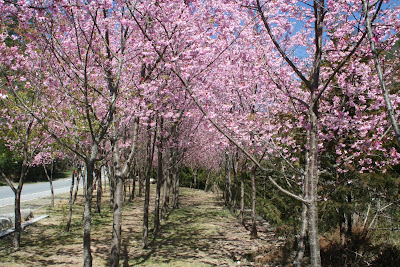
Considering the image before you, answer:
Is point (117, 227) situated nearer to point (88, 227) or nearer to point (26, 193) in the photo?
point (88, 227)

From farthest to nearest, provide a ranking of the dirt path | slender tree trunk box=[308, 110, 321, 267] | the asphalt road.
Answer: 1. the asphalt road
2. the dirt path
3. slender tree trunk box=[308, 110, 321, 267]

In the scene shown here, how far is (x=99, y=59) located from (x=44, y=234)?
7.24 meters

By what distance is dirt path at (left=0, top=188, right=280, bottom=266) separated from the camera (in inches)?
316

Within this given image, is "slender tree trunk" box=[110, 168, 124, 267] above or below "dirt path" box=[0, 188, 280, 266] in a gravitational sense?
above

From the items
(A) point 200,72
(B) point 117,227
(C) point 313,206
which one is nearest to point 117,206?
(B) point 117,227

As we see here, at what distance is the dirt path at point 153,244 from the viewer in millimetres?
8039

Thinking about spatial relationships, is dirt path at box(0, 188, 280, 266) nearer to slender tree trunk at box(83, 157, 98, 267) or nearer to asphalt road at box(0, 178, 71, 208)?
slender tree trunk at box(83, 157, 98, 267)

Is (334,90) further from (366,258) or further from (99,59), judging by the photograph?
(99,59)

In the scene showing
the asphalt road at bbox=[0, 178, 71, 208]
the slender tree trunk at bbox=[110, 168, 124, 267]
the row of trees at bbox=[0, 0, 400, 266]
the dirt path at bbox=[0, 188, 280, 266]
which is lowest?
the dirt path at bbox=[0, 188, 280, 266]

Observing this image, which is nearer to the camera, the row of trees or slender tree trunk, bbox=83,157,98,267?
the row of trees

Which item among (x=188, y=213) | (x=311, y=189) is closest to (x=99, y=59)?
(x=311, y=189)

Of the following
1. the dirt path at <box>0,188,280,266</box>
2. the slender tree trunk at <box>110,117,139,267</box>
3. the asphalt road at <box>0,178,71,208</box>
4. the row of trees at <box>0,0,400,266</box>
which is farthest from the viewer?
the asphalt road at <box>0,178,71,208</box>

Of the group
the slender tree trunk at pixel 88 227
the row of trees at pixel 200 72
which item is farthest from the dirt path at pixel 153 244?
the slender tree trunk at pixel 88 227

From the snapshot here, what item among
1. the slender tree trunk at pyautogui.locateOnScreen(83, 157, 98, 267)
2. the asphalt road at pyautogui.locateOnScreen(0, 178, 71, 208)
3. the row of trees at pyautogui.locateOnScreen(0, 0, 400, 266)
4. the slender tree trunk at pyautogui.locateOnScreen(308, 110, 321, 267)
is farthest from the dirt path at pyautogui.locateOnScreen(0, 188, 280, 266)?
the asphalt road at pyautogui.locateOnScreen(0, 178, 71, 208)
